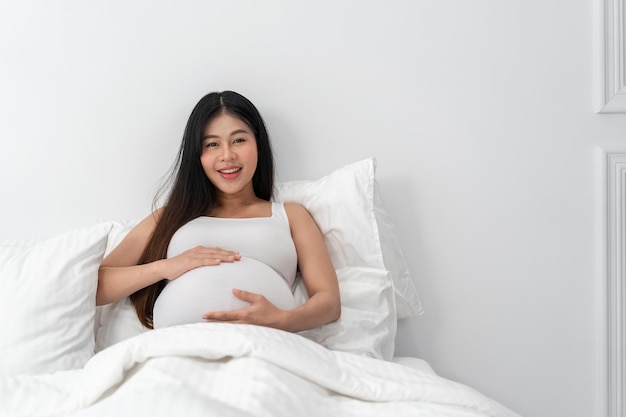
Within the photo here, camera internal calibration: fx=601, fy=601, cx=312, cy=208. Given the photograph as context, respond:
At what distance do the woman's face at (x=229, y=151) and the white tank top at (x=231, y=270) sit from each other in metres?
0.11

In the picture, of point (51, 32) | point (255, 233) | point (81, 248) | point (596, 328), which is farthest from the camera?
point (596, 328)

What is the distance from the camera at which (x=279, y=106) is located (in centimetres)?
175

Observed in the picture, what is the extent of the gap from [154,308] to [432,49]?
3.49ft

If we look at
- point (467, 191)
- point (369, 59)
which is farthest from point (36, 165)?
point (467, 191)

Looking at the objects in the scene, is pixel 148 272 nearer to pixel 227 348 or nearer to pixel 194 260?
pixel 194 260

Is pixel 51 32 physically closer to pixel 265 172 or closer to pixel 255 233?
pixel 265 172

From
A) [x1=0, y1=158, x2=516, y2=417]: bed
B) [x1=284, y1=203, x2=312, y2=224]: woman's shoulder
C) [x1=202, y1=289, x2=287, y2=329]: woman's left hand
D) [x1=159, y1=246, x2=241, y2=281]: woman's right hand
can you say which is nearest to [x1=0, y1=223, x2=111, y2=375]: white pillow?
[x1=0, y1=158, x2=516, y2=417]: bed

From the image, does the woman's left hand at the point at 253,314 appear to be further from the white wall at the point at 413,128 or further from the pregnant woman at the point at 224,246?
the white wall at the point at 413,128

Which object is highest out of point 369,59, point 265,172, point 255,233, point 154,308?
point 369,59

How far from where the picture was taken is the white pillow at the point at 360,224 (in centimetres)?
156

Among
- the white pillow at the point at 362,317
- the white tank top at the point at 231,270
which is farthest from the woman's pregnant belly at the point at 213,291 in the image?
Result: the white pillow at the point at 362,317

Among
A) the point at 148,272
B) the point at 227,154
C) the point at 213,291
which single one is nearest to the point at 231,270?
the point at 213,291

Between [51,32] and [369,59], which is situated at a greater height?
[51,32]

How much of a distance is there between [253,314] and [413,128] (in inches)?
30.4
